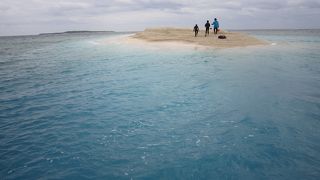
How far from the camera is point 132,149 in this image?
739 cm

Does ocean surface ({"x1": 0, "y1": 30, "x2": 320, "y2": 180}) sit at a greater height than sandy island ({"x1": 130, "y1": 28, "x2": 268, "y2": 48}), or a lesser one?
lesser

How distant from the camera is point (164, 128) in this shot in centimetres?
872

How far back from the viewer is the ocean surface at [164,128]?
6.45 meters

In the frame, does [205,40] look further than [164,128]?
Yes

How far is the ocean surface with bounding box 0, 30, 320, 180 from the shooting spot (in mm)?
6445

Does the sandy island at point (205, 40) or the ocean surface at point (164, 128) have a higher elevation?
the sandy island at point (205, 40)

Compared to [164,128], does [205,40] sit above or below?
above

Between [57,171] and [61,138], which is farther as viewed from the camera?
[61,138]

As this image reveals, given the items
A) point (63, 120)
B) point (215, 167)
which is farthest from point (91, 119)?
point (215, 167)

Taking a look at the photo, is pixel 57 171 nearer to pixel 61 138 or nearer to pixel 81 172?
pixel 81 172

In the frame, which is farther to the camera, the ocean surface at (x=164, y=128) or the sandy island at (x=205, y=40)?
the sandy island at (x=205, y=40)

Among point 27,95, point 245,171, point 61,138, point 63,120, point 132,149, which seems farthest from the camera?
point 27,95

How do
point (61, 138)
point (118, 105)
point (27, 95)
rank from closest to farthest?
point (61, 138), point (118, 105), point (27, 95)

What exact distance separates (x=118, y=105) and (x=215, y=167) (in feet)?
19.2
